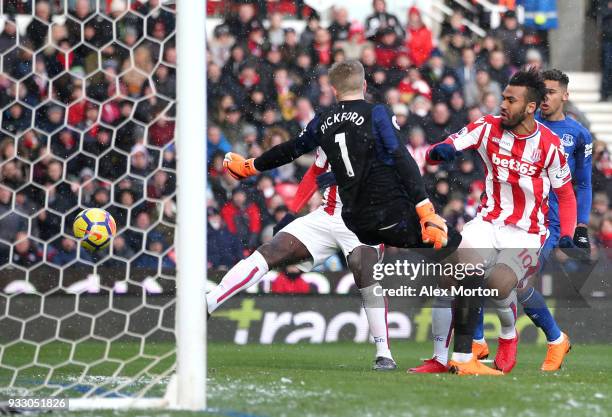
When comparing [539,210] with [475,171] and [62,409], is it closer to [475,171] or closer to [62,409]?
[62,409]

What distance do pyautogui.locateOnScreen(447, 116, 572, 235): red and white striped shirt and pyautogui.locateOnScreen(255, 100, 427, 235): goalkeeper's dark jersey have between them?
537 mm

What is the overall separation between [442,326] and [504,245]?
2.09 feet

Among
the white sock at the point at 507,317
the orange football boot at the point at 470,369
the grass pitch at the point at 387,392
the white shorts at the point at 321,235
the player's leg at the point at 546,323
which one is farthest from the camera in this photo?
the white shorts at the point at 321,235

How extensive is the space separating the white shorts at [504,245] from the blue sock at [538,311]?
0.34 meters

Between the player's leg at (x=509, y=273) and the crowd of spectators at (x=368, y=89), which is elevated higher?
the crowd of spectators at (x=368, y=89)

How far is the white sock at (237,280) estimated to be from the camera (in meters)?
7.25

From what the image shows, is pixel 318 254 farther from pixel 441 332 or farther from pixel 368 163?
pixel 368 163

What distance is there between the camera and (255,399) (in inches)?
210

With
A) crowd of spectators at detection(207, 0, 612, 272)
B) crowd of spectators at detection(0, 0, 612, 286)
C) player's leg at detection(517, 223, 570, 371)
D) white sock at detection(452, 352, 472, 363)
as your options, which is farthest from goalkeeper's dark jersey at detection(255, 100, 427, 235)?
crowd of spectators at detection(207, 0, 612, 272)

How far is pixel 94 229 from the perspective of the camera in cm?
769

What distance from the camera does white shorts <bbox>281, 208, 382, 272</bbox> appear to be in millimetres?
7559

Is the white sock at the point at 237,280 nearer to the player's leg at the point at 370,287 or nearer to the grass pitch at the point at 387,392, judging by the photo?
the grass pitch at the point at 387,392

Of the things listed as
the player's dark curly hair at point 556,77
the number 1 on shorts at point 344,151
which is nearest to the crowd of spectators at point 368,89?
the player's dark curly hair at point 556,77

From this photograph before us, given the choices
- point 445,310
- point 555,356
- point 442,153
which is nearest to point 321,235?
point 445,310
